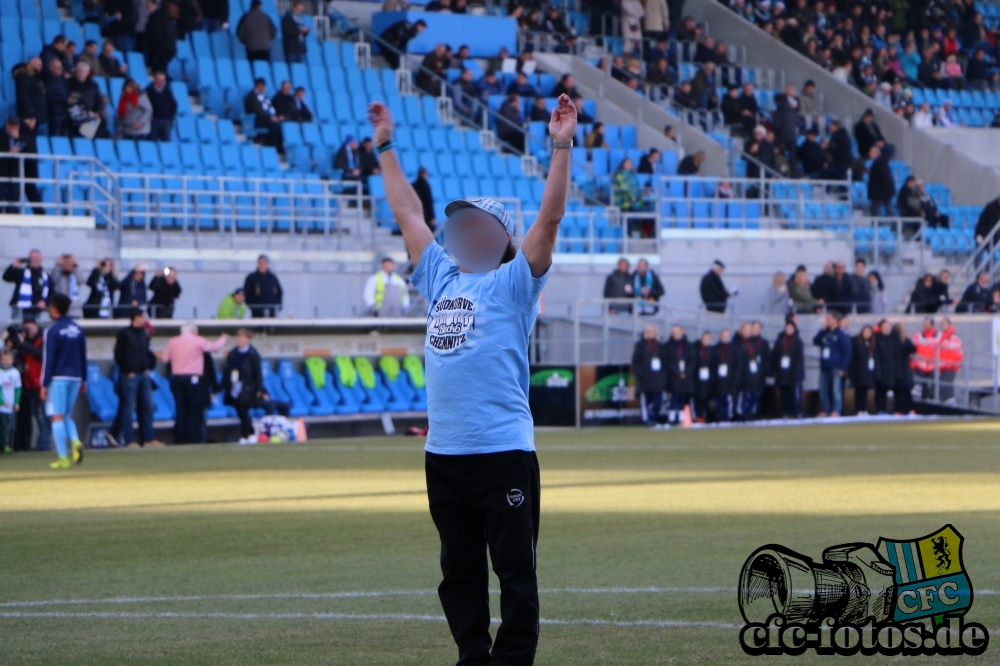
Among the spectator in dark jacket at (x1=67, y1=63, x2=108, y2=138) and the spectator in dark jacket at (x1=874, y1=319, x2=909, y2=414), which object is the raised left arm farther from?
the spectator in dark jacket at (x1=874, y1=319, x2=909, y2=414)

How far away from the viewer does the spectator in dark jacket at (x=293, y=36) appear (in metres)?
32.9

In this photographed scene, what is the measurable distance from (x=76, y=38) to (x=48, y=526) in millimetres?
20060

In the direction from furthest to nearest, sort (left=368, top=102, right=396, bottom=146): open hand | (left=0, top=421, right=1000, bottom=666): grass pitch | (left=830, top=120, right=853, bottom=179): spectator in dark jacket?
1. (left=830, top=120, right=853, bottom=179): spectator in dark jacket
2. (left=0, top=421, right=1000, bottom=666): grass pitch
3. (left=368, top=102, right=396, bottom=146): open hand

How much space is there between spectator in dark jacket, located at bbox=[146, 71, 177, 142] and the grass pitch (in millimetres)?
10041

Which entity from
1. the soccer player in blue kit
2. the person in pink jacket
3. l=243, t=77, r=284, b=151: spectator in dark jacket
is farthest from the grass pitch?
l=243, t=77, r=284, b=151: spectator in dark jacket

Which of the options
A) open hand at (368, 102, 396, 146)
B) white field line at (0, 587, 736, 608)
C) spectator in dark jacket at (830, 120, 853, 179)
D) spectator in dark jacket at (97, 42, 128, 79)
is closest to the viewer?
open hand at (368, 102, 396, 146)

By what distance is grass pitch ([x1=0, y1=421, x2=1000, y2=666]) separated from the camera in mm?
7035

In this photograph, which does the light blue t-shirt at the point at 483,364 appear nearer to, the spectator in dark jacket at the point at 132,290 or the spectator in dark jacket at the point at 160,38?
the spectator in dark jacket at the point at 132,290

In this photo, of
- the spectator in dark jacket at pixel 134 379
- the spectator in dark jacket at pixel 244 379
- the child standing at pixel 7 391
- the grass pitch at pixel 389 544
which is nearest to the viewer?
the grass pitch at pixel 389 544

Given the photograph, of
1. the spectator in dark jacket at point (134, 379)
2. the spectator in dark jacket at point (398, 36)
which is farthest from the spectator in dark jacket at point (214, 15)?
the spectator in dark jacket at point (134, 379)

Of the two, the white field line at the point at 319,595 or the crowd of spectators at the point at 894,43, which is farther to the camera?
the crowd of spectators at the point at 894,43

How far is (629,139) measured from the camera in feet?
120

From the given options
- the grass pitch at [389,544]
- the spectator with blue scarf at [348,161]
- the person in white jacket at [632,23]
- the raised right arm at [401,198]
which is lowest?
the grass pitch at [389,544]

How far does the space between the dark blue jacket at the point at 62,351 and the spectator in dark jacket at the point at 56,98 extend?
9.75 m
